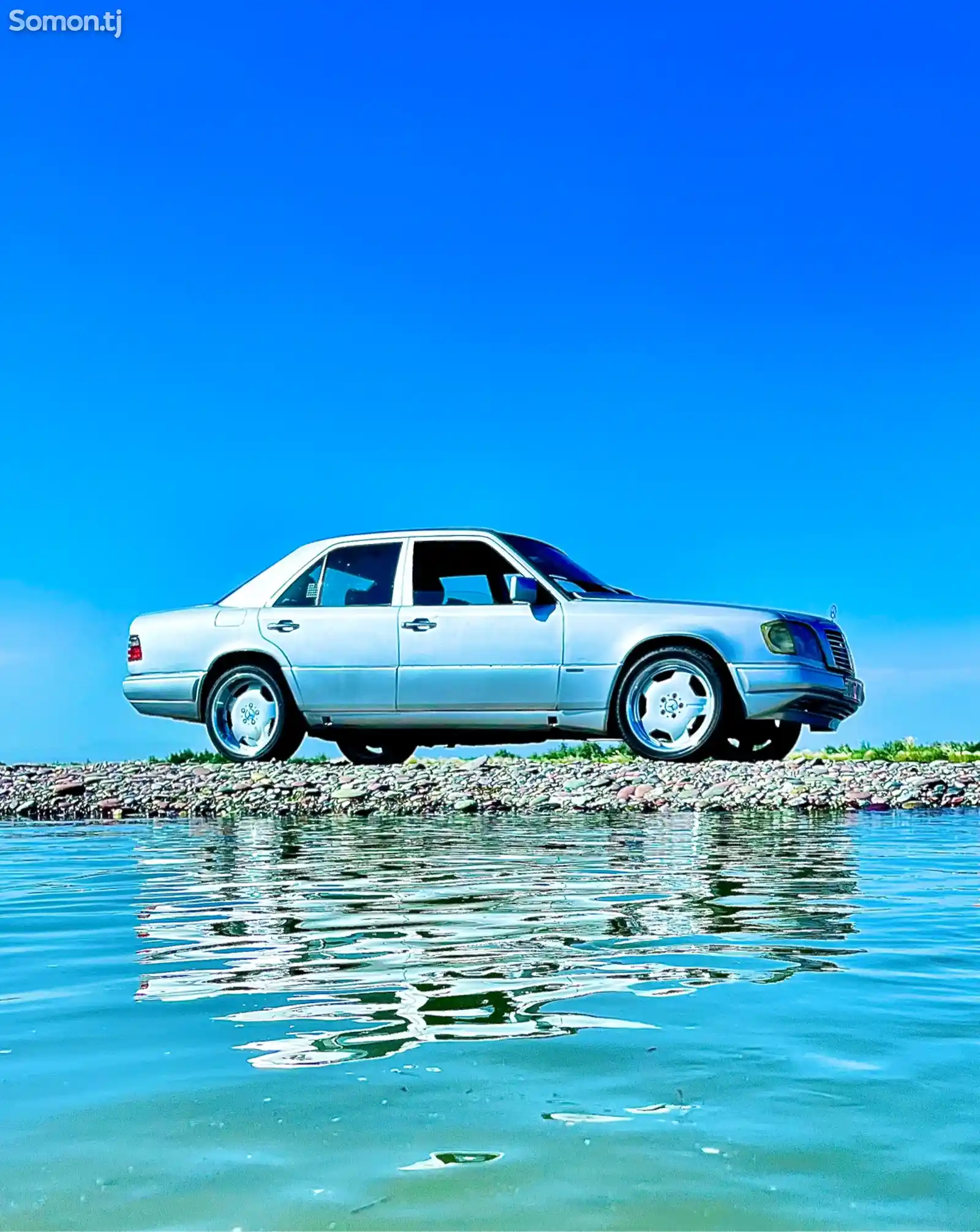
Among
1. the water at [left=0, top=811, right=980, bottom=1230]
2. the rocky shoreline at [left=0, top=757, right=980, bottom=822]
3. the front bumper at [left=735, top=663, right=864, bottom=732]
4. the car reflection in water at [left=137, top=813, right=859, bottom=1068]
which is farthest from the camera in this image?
the front bumper at [left=735, top=663, right=864, bottom=732]

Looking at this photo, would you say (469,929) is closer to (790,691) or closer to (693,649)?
(693,649)

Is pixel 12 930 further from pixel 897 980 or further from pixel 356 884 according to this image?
pixel 897 980

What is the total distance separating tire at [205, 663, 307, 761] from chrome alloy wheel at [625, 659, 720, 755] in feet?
9.72

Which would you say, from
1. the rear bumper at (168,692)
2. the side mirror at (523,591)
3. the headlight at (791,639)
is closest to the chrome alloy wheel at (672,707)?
the headlight at (791,639)

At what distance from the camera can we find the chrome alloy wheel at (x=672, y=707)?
33.5 feet


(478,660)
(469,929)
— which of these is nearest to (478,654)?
(478,660)

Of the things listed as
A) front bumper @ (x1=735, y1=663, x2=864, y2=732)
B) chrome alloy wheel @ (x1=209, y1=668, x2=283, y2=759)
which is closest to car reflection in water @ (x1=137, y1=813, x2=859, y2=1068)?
Result: front bumper @ (x1=735, y1=663, x2=864, y2=732)

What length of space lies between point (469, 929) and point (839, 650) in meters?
7.85

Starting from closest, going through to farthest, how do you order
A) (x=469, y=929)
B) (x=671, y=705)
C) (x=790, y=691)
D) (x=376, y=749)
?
(x=469, y=929)
(x=790, y=691)
(x=671, y=705)
(x=376, y=749)

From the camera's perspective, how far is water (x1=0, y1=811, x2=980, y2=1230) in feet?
5.57

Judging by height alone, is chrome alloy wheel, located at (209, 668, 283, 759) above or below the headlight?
below

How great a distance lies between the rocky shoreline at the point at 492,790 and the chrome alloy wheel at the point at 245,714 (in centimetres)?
55

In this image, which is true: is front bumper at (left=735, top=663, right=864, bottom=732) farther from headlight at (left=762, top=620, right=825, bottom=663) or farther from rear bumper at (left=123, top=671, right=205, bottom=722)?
rear bumper at (left=123, top=671, right=205, bottom=722)

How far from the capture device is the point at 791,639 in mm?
10320
